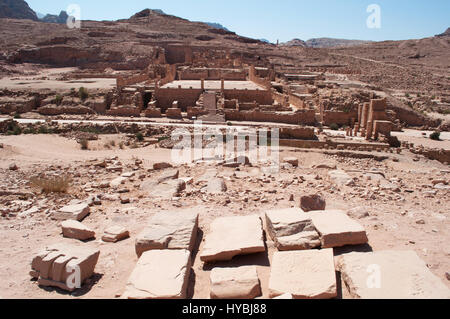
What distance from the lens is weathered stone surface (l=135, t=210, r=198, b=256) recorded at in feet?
16.0

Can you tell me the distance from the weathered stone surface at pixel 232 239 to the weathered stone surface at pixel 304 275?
42 cm

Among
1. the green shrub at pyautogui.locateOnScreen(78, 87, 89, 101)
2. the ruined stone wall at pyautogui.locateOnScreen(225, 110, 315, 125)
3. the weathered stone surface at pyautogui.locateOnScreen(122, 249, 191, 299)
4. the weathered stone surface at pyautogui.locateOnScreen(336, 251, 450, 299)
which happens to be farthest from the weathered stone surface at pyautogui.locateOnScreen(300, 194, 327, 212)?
the green shrub at pyautogui.locateOnScreen(78, 87, 89, 101)

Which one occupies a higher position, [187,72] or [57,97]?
[187,72]

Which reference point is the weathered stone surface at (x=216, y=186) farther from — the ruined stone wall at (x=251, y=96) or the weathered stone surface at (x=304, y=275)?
the ruined stone wall at (x=251, y=96)

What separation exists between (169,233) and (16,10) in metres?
111

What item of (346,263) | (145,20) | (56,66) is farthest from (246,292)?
(145,20)

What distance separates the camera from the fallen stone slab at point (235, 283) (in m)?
3.90

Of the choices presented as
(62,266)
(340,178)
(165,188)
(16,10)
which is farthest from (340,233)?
(16,10)

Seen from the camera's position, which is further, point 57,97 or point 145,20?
point 145,20

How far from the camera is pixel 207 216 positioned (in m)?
6.30

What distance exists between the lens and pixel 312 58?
6234cm

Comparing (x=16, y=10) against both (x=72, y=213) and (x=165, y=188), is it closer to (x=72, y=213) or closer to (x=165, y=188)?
(x=165, y=188)

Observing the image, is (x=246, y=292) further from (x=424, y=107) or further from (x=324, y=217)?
(x=424, y=107)

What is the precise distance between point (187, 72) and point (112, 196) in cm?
2748
